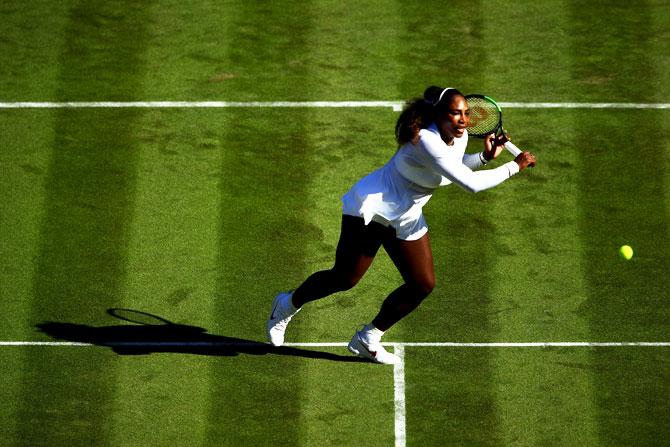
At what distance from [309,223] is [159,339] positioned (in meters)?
1.98

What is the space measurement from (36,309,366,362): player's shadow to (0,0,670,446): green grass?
57mm

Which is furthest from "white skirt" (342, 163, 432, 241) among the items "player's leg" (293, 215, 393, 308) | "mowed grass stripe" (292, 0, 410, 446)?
"mowed grass stripe" (292, 0, 410, 446)

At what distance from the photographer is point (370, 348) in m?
9.59

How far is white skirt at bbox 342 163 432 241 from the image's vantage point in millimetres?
8906

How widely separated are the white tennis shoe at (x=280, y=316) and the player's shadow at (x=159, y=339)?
5.4 inches

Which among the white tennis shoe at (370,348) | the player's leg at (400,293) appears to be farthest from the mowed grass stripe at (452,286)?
the player's leg at (400,293)

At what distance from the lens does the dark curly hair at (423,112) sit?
8.70 meters

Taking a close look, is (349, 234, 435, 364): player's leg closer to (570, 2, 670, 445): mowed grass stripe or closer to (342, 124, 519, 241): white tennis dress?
(342, 124, 519, 241): white tennis dress

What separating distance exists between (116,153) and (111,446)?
3848 millimetres

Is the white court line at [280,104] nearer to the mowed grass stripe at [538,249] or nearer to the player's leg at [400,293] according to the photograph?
the mowed grass stripe at [538,249]

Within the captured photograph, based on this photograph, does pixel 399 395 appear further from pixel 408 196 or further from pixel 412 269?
pixel 408 196

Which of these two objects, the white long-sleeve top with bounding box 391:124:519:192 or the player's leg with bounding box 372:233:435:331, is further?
the player's leg with bounding box 372:233:435:331

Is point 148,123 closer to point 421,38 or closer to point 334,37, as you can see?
point 334,37

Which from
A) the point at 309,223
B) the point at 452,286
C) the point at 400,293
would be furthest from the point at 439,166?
the point at 309,223
